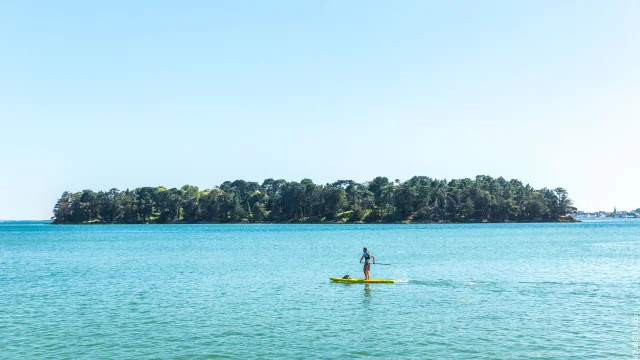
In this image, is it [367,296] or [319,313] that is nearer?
[319,313]

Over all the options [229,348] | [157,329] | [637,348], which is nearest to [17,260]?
[157,329]

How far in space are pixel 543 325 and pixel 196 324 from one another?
15899 mm

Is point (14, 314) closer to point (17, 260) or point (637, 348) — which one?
point (637, 348)

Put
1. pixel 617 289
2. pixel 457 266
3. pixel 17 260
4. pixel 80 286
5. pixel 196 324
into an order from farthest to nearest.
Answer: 1. pixel 17 260
2. pixel 457 266
3. pixel 80 286
4. pixel 617 289
5. pixel 196 324

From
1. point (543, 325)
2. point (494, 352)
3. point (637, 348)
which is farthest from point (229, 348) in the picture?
point (637, 348)

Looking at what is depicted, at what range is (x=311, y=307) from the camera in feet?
100

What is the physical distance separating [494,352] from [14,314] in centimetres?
2424

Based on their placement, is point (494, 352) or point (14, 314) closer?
point (494, 352)

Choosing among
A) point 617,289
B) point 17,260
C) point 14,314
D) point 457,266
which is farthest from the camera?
point 17,260

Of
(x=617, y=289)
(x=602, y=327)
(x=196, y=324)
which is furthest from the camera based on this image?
(x=617, y=289)

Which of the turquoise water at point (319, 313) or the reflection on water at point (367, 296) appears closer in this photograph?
the turquoise water at point (319, 313)

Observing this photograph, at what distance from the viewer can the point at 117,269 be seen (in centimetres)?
5372

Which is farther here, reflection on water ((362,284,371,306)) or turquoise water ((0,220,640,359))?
reflection on water ((362,284,371,306))

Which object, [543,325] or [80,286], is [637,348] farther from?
[80,286]
